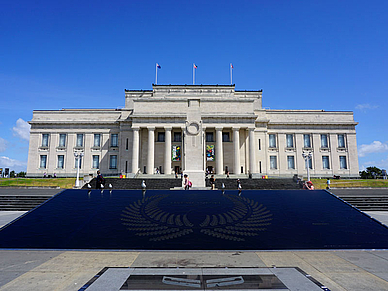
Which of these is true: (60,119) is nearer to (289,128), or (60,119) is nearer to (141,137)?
(141,137)

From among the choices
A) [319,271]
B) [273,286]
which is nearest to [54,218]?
[273,286]

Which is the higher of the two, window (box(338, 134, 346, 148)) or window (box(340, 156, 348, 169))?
window (box(338, 134, 346, 148))

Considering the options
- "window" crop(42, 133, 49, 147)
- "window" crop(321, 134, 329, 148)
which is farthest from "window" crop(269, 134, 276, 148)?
"window" crop(42, 133, 49, 147)

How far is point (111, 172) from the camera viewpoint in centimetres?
5716

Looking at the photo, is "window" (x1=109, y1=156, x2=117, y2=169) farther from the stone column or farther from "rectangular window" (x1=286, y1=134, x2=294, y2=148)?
"rectangular window" (x1=286, y1=134, x2=294, y2=148)

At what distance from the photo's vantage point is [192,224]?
928 centimetres

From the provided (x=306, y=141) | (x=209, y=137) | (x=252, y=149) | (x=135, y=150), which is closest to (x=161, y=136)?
(x=135, y=150)

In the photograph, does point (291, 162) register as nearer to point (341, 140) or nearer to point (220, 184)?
point (341, 140)

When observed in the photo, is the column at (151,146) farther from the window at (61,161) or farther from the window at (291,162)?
the window at (291,162)

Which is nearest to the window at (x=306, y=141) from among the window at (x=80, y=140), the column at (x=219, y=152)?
the column at (x=219, y=152)

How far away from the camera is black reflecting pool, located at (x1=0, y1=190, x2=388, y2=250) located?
8.71 metres

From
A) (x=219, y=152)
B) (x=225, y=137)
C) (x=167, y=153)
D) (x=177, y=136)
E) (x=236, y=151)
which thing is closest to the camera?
(x=167, y=153)

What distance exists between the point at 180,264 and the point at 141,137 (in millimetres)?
49425

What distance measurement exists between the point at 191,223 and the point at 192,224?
2.7 inches
